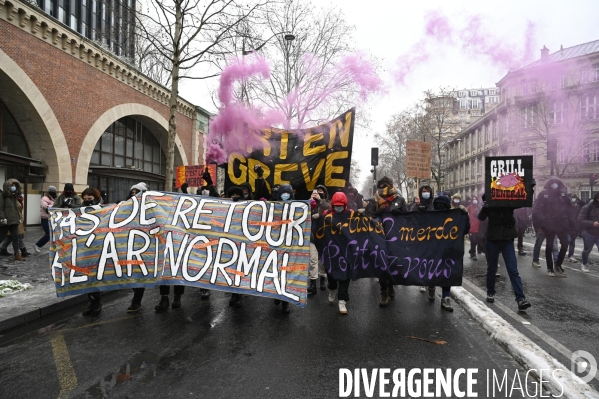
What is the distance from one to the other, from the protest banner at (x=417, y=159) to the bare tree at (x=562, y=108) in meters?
3.99

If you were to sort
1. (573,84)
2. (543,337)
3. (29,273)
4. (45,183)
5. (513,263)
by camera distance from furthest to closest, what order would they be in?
(45,183) < (573,84) < (29,273) < (513,263) < (543,337)

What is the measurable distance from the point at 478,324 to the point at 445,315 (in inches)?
A: 19.5

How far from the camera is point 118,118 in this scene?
62.6ft

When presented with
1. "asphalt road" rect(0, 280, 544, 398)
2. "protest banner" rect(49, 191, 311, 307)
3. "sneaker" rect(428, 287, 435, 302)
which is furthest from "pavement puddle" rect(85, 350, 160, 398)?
"sneaker" rect(428, 287, 435, 302)

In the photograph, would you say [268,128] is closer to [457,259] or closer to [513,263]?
[457,259]

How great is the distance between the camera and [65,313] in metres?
5.31

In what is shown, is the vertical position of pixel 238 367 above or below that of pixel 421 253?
below

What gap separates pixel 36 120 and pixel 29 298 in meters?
11.9

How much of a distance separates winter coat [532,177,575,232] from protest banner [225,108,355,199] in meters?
4.39

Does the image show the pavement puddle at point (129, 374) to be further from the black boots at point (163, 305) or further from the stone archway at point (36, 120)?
the stone archway at point (36, 120)

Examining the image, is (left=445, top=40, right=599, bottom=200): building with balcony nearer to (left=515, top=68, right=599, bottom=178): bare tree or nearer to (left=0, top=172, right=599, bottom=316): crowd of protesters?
(left=515, top=68, right=599, bottom=178): bare tree

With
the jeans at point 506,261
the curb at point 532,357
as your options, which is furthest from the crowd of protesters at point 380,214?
the curb at point 532,357

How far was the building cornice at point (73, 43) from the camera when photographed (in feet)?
42.9

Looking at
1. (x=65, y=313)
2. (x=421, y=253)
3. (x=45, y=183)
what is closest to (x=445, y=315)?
(x=421, y=253)
